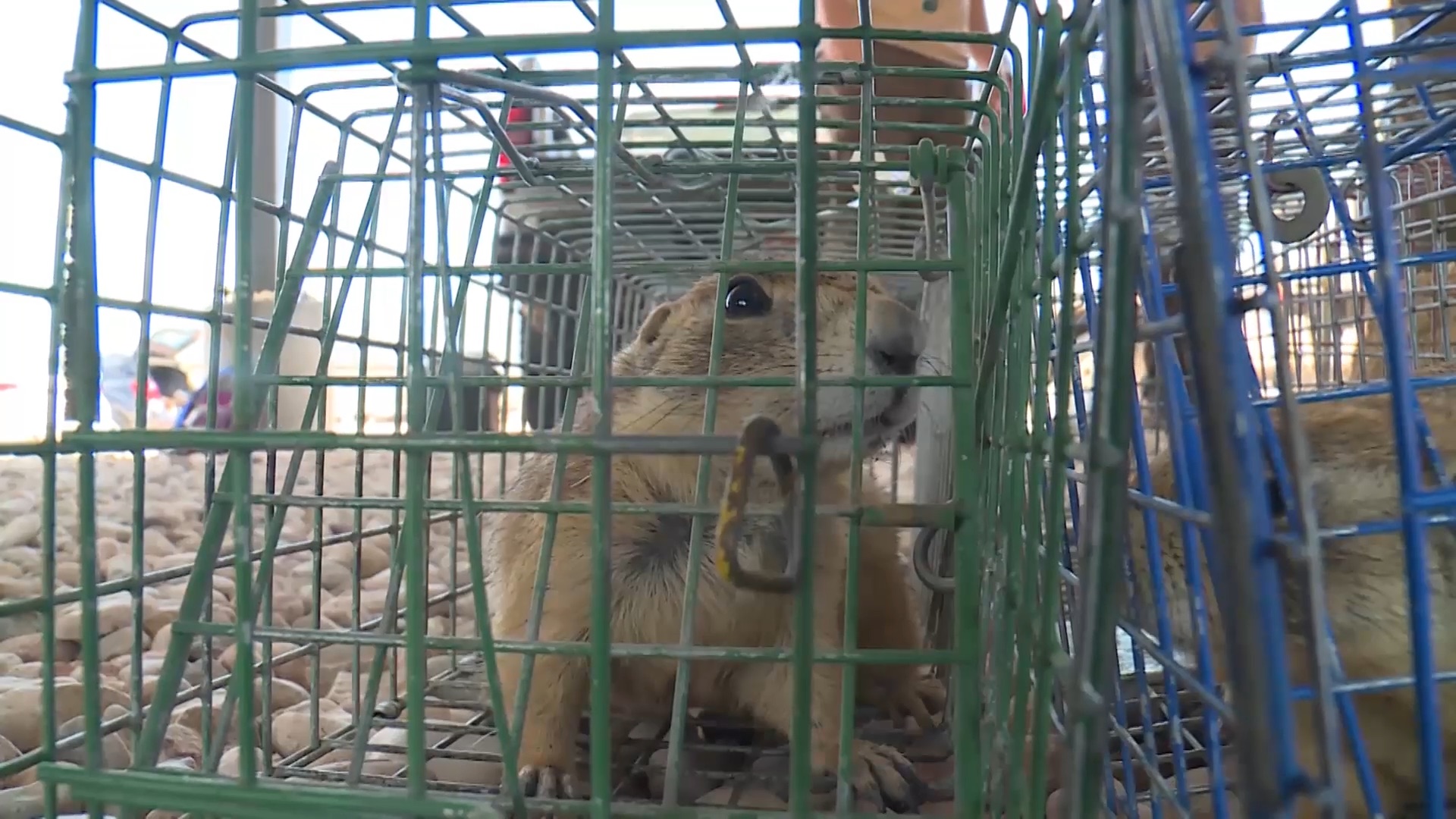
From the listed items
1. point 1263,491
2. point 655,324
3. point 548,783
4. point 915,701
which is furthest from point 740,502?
point 915,701

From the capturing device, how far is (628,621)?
123 cm

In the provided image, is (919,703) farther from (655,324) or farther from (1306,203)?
(1306,203)

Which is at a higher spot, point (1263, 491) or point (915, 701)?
point (1263, 491)

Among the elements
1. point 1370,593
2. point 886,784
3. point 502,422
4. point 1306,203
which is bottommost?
point 886,784

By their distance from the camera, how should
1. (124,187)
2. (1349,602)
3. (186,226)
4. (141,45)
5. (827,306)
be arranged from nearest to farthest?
(1349,602), (124,187), (827,306), (141,45), (186,226)

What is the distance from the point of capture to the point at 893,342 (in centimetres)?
115

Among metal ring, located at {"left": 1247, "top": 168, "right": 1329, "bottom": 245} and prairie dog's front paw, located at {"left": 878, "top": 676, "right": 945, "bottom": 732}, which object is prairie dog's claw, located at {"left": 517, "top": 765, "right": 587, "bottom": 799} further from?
metal ring, located at {"left": 1247, "top": 168, "right": 1329, "bottom": 245}

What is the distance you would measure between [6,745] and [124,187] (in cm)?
79

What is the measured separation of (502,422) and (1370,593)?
1.38 meters

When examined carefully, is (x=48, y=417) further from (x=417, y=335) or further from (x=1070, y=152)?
(x=1070, y=152)

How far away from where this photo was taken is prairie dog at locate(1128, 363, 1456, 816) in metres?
0.94

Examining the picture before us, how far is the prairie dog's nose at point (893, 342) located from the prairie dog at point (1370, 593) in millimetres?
344

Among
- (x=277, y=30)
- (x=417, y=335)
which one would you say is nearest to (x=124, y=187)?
(x=417, y=335)

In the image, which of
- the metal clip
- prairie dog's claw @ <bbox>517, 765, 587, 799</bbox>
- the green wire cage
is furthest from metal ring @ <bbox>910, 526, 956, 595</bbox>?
prairie dog's claw @ <bbox>517, 765, 587, 799</bbox>
